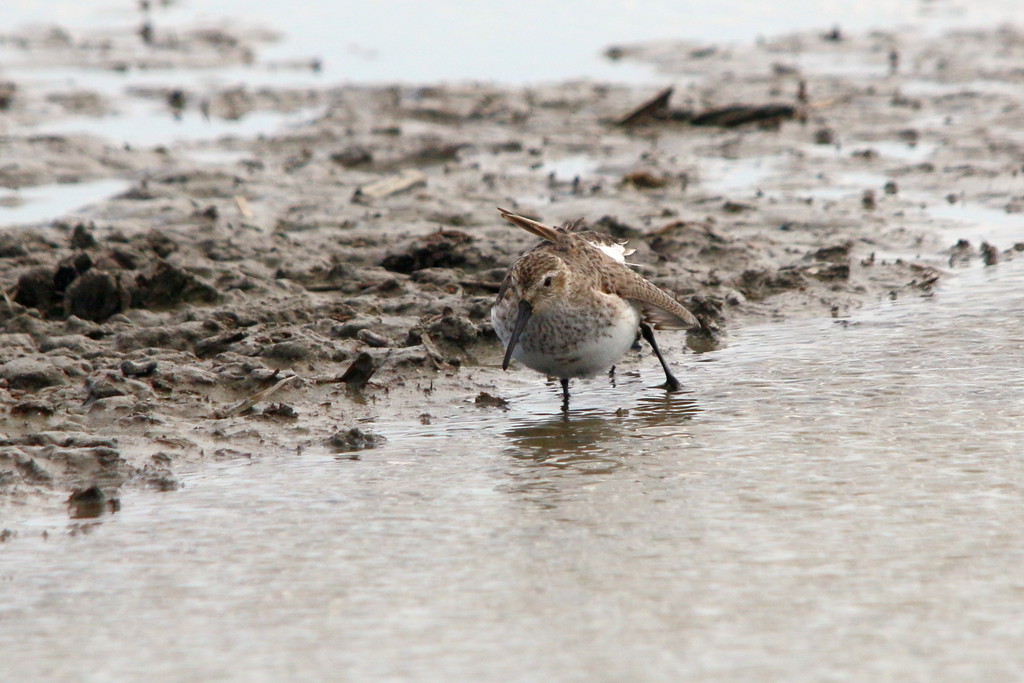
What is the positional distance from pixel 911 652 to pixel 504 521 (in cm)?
186

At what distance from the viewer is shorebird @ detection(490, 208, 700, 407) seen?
6773 millimetres

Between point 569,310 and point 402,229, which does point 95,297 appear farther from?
point 569,310

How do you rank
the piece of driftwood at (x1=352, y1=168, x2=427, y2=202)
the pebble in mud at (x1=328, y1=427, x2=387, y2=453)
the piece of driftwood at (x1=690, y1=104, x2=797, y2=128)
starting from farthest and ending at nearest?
the piece of driftwood at (x1=690, y1=104, x2=797, y2=128) → the piece of driftwood at (x1=352, y1=168, x2=427, y2=202) → the pebble in mud at (x1=328, y1=427, x2=387, y2=453)

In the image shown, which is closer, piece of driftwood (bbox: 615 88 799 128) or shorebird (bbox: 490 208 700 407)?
shorebird (bbox: 490 208 700 407)

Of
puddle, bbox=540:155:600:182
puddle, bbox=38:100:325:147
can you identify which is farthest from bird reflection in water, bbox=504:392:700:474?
puddle, bbox=38:100:325:147

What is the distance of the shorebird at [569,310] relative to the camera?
6.77 m

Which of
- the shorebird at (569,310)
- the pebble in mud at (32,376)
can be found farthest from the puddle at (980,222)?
the pebble in mud at (32,376)

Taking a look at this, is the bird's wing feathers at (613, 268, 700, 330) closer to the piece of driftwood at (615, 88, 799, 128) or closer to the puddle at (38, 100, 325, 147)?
the piece of driftwood at (615, 88, 799, 128)

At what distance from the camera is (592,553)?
15.6 feet

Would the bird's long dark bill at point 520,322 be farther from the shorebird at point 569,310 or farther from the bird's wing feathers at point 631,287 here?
the bird's wing feathers at point 631,287

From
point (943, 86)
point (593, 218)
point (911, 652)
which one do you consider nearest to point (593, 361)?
point (911, 652)

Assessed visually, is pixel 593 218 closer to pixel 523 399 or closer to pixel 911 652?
pixel 523 399

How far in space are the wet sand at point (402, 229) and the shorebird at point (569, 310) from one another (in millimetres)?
637

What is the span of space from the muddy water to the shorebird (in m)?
0.34
